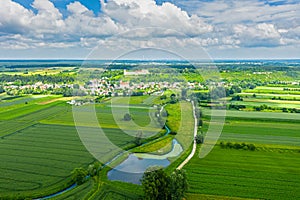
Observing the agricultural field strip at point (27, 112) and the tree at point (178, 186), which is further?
the agricultural field strip at point (27, 112)

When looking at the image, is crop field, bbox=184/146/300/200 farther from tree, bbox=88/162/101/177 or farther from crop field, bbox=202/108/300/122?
crop field, bbox=202/108/300/122

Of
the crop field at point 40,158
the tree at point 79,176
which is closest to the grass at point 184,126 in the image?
the crop field at point 40,158

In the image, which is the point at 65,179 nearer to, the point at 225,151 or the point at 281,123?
the point at 225,151

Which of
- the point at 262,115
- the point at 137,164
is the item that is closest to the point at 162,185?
the point at 137,164

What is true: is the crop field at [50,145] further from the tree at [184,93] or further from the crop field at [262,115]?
the crop field at [262,115]

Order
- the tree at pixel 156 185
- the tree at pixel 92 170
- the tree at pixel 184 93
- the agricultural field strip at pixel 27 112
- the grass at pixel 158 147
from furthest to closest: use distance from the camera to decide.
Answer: the agricultural field strip at pixel 27 112 → the tree at pixel 184 93 → the grass at pixel 158 147 → the tree at pixel 92 170 → the tree at pixel 156 185

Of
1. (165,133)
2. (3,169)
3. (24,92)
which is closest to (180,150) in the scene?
(165,133)

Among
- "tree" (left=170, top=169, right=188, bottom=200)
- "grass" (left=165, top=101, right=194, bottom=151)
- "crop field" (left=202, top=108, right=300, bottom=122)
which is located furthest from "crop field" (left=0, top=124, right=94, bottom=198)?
"crop field" (left=202, top=108, right=300, bottom=122)
